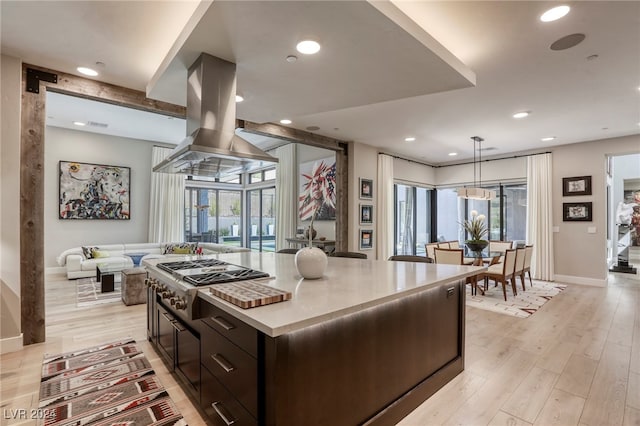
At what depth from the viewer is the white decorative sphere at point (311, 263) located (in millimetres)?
2100

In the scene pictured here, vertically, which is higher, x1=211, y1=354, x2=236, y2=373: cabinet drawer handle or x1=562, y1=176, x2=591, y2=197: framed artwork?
x1=562, y1=176, x2=591, y2=197: framed artwork

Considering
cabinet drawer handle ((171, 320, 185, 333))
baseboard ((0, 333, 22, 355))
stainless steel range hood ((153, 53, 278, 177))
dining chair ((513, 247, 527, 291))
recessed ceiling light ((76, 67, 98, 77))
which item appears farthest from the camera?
dining chair ((513, 247, 527, 291))

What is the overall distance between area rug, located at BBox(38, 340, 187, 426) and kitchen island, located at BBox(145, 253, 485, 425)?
0.21m

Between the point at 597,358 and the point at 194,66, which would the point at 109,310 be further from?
the point at 597,358

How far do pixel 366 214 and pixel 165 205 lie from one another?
5137 millimetres

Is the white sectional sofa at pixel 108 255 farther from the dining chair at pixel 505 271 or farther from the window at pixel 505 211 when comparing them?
the window at pixel 505 211

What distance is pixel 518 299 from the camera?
16.4 feet

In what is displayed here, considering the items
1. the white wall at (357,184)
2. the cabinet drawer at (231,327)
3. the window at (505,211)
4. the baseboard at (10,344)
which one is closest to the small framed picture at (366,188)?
the white wall at (357,184)

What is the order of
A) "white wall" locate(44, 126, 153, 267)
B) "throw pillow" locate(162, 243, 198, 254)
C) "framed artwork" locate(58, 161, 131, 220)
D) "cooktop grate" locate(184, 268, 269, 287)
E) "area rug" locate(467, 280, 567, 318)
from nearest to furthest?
"cooktop grate" locate(184, 268, 269, 287), "area rug" locate(467, 280, 567, 318), "white wall" locate(44, 126, 153, 267), "framed artwork" locate(58, 161, 131, 220), "throw pillow" locate(162, 243, 198, 254)

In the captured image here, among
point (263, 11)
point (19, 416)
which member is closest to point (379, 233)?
point (263, 11)

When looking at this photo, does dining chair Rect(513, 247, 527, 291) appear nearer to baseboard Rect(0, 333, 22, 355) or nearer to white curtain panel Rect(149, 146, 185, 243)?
baseboard Rect(0, 333, 22, 355)

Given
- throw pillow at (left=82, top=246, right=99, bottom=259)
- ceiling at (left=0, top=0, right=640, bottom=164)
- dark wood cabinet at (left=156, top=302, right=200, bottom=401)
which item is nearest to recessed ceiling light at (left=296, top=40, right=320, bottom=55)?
ceiling at (left=0, top=0, right=640, bottom=164)

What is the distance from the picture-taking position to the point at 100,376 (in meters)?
2.54

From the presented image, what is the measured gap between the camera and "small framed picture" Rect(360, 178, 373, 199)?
6.46 metres
